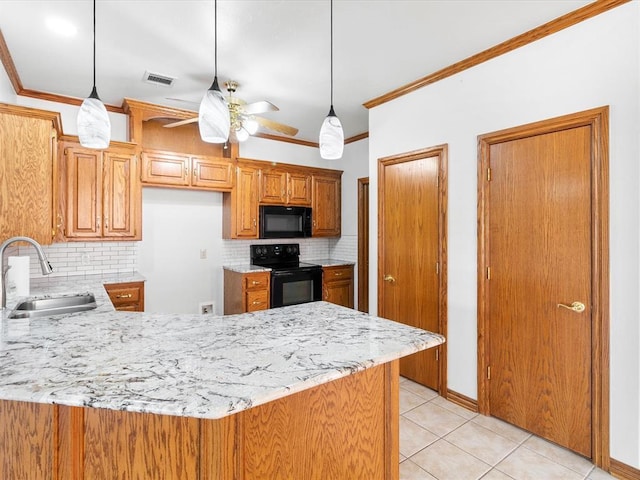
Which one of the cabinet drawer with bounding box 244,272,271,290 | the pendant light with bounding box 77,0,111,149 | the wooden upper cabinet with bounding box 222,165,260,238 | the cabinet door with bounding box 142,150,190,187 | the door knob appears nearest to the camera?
the pendant light with bounding box 77,0,111,149

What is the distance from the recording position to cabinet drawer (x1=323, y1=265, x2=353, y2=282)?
4.71 m

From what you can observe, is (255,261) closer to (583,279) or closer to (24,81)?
(24,81)

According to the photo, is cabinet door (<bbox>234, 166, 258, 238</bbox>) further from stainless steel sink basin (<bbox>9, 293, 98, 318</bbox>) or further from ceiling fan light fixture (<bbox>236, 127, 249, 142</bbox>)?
stainless steel sink basin (<bbox>9, 293, 98, 318</bbox>)

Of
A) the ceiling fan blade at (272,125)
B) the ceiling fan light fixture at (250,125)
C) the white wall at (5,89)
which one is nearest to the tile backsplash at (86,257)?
the white wall at (5,89)

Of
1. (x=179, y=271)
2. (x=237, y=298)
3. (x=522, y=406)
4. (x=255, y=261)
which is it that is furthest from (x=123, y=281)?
(x=522, y=406)

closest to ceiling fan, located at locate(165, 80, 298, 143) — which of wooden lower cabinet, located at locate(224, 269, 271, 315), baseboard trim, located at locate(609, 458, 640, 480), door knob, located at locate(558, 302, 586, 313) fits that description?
wooden lower cabinet, located at locate(224, 269, 271, 315)

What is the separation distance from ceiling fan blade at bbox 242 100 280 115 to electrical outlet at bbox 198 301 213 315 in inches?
97.4

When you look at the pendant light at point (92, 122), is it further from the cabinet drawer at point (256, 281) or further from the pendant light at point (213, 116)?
the cabinet drawer at point (256, 281)

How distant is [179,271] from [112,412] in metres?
3.19

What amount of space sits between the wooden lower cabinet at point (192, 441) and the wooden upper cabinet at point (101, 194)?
8.24 ft

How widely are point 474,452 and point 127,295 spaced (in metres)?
3.09

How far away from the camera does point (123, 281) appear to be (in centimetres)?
328

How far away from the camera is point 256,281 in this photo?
4.13 m

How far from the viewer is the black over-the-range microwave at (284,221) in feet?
14.6
